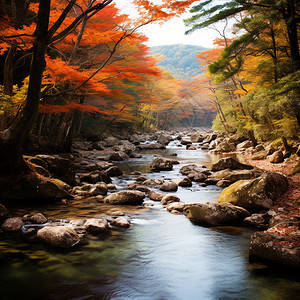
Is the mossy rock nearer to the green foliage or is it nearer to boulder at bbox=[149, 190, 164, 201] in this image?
boulder at bbox=[149, 190, 164, 201]

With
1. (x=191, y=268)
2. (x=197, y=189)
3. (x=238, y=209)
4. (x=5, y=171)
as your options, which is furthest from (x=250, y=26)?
(x=5, y=171)

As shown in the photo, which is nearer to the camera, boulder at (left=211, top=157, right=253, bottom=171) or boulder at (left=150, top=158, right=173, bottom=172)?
boulder at (left=211, top=157, right=253, bottom=171)

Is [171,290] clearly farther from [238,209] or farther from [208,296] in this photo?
Result: [238,209]

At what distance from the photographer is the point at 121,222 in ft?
16.1

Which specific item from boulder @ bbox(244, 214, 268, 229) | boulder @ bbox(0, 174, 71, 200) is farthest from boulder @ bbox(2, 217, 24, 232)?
boulder @ bbox(244, 214, 268, 229)

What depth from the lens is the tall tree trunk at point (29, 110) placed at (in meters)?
5.00

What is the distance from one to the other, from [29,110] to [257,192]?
5.28 meters

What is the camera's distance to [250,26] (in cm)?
789

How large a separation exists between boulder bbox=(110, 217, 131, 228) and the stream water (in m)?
0.13

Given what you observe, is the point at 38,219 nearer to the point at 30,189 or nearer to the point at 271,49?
the point at 30,189

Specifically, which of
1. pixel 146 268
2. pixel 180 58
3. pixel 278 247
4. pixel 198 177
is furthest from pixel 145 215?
pixel 180 58

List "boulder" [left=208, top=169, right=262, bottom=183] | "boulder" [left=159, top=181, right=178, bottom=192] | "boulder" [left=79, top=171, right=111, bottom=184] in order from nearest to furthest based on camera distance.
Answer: "boulder" [left=159, top=181, right=178, bottom=192], "boulder" [left=208, top=169, right=262, bottom=183], "boulder" [left=79, top=171, right=111, bottom=184]

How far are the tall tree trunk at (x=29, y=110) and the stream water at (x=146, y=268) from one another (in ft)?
7.34

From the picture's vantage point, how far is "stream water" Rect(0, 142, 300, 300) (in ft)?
9.61
